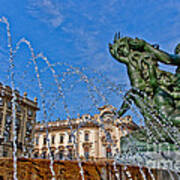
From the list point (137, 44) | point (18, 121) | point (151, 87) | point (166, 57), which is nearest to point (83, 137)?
point (18, 121)

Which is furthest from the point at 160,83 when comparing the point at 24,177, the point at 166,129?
the point at 24,177

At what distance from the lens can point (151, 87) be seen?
24.7ft

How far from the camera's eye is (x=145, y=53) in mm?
8094

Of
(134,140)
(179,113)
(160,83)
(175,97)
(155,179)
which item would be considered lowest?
(155,179)

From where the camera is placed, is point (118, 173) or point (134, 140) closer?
point (118, 173)

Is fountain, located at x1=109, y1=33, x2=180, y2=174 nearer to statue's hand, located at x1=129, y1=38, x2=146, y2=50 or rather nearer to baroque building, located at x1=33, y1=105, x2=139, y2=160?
statue's hand, located at x1=129, y1=38, x2=146, y2=50

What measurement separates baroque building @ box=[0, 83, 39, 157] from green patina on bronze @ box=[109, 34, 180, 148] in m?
24.3

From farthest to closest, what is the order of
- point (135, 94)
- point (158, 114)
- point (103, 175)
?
1. point (135, 94)
2. point (158, 114)
3. point (103, 175)

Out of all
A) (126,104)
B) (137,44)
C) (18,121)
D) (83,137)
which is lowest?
(126,104)

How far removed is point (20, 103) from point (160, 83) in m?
30.8

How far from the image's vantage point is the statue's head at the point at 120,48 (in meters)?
8.49

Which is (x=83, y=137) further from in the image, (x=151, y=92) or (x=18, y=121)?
(x=151, y=92)

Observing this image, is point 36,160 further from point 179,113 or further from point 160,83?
point 160,83

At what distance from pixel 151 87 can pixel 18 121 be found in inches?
1154
